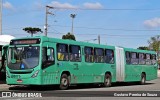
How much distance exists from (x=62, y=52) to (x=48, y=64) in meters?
1.49

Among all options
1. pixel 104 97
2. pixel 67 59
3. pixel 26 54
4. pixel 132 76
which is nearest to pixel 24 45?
pixel 26 54

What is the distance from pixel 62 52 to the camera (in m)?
23.8

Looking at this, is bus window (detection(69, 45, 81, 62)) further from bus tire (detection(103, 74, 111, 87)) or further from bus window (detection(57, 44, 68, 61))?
bus tire (detection(103, 74, 111, 87))

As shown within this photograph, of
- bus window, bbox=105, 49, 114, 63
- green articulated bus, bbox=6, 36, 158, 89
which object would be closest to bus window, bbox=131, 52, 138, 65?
green articulated bus, bbox=6, 36, 158, 89

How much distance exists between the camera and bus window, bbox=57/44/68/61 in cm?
2344

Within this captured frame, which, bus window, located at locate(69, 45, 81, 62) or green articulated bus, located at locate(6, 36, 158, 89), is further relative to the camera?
bus window, located at locate(69, 45, 81, 62)

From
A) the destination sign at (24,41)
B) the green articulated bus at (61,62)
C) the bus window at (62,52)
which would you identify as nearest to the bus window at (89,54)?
the green articulated bus at (61,62)

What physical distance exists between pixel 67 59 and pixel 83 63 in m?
1.93

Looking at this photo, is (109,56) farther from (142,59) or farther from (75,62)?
(142,59)

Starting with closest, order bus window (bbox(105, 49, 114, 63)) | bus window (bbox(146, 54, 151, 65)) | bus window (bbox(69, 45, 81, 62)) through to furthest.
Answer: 1. bus window (bbox(69, 45, 81, 62))
2. bus window (bbox(105, 49, 114, 63))
3. bus window (bbox(146, 54, 151, 65))

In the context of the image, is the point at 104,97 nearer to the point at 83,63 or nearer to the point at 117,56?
the point at 83,63

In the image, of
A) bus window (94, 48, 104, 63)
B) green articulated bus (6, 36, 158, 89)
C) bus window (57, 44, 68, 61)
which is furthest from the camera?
bus window (94, 48, 104, 63)

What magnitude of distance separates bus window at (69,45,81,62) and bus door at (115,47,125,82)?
5396 mm

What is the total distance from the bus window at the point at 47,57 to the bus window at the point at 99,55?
16.5 ft
